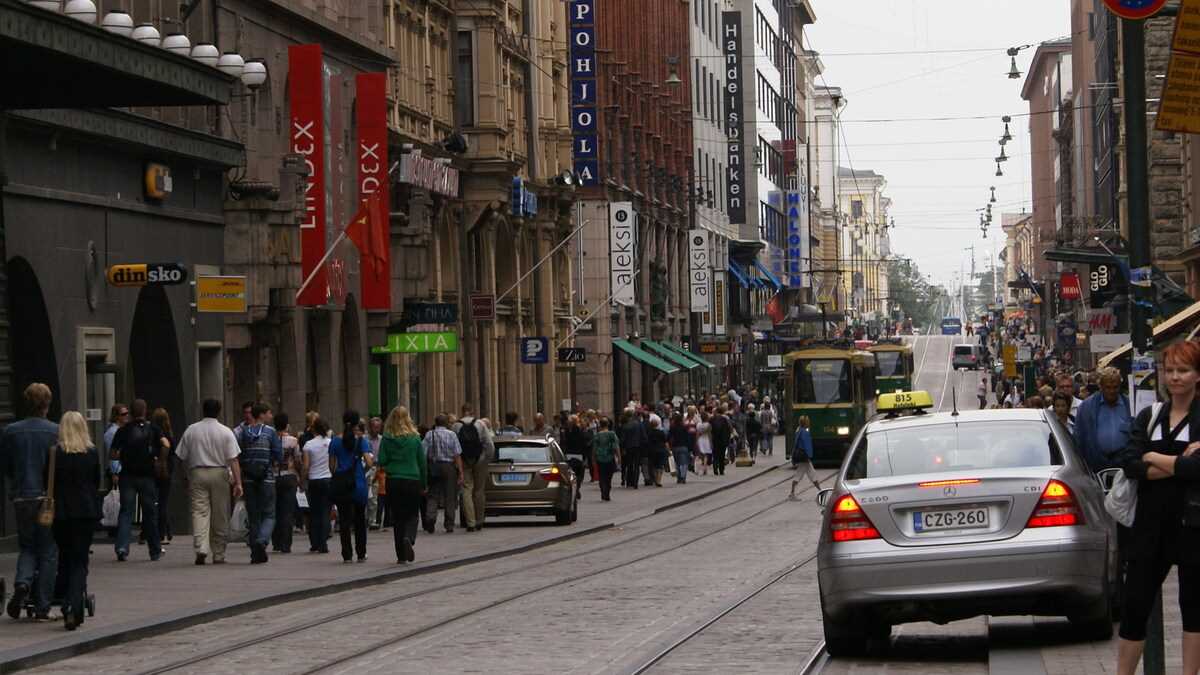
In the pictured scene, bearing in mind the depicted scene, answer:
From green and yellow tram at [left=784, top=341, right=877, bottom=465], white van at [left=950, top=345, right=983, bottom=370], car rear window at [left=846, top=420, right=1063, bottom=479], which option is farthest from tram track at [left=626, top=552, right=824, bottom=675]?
white van at [left=950, top=345, right=983, bottom=370]

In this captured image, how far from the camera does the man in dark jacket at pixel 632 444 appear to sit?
4822cm

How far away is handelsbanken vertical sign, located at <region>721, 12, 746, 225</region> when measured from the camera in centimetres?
9844

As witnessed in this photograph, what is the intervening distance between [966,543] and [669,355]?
61.2m

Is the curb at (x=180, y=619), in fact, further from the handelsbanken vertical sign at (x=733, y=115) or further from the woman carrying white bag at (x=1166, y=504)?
the handelsbanken vertical sign at (x=733, y=115)

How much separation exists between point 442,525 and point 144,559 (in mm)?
10181

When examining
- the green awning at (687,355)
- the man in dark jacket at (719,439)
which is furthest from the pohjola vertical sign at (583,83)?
the green awning at (687,355)

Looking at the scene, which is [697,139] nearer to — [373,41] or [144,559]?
[373,41]

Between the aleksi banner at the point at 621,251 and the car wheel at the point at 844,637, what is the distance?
50501 millimetres

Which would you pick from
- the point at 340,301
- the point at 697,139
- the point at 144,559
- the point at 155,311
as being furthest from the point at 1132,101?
the point at 697,139

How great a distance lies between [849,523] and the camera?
535 inches

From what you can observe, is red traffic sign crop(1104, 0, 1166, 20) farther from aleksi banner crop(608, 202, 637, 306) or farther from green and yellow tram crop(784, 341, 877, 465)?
aleksi banner crop(608, 202, 637, 306)

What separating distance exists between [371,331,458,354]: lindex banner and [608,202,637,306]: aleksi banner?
77.4ft

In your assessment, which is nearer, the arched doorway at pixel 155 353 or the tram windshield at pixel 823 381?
the arched doorway at pixel 155 353

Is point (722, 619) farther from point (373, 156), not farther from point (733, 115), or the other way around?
point (733, 115)
